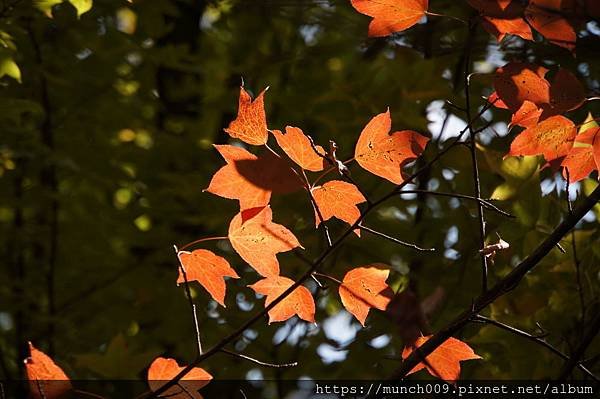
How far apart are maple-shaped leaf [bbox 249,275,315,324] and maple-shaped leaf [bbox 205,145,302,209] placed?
128 millimetres

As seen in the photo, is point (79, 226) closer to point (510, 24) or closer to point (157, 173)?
point (157, 173)

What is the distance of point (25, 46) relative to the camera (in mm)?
1984

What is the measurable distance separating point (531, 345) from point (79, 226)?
5.05 ft

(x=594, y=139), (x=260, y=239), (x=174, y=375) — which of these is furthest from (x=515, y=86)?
A: (x=174, y=375)

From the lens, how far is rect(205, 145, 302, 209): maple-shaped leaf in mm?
853

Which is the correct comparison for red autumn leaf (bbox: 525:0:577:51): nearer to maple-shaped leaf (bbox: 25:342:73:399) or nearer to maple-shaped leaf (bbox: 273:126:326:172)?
maple-shaped leaf (bbox: 273:126:326:172)

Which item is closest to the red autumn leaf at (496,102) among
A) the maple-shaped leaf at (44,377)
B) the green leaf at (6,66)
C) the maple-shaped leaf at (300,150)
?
the maple-shaped leaf at (300,150)

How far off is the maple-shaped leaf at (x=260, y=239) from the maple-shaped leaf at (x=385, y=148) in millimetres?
140

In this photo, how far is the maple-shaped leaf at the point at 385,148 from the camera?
35.6 inches

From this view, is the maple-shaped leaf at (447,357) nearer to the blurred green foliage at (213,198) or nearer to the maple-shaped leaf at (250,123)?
the maple-shaped leaf at (250,123)

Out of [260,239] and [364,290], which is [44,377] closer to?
[260,239]

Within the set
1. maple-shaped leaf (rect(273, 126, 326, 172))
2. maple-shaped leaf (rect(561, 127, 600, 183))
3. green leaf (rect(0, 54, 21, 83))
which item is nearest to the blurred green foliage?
green leaf (rect(0, 54, 21, 83))

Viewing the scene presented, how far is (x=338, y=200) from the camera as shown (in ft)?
3.03

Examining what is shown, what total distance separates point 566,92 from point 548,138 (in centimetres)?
10
